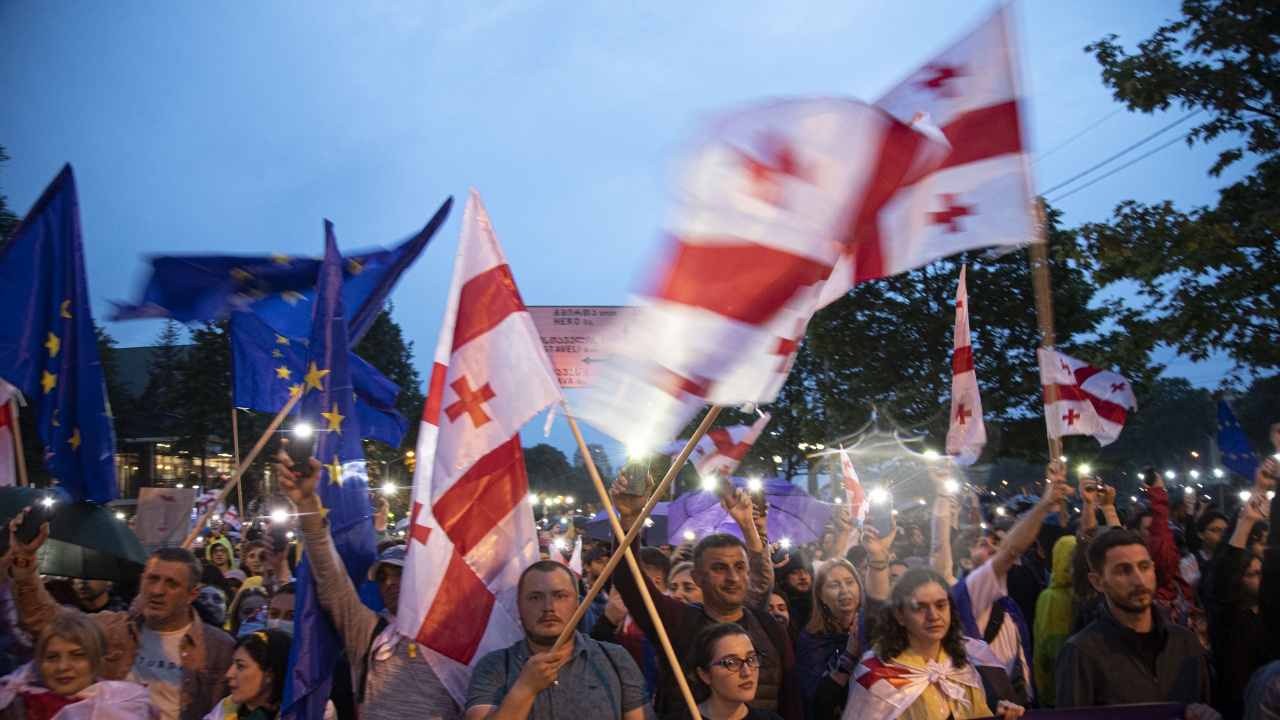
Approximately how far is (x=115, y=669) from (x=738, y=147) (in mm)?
3910

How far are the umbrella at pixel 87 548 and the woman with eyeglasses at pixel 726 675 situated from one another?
3.55 meters

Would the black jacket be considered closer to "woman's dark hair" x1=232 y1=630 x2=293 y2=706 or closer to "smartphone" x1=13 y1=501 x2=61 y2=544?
"woman's dark hair" x1=232 y1=630 x2=293 y2=706

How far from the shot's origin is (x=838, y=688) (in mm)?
4906

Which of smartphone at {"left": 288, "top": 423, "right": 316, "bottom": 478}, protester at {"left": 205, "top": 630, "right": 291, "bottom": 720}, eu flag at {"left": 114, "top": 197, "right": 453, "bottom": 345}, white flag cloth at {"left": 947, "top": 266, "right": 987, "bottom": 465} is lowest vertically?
protester at {"left": 205, "top": 630, "right": 291, "bottom": 720}

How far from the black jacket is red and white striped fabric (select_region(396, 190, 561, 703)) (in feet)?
8.04

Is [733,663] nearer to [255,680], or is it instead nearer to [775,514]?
[255,680]

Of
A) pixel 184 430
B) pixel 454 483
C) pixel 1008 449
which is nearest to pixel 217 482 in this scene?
pixel 184 430

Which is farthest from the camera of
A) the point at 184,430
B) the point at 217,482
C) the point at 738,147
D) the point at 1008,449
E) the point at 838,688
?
the point at 184,430

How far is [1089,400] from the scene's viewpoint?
9461 millimetres

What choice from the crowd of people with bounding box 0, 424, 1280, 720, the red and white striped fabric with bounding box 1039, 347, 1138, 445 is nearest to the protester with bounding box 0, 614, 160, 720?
the crowd of people with bounding box 0, 424, 1280, 720

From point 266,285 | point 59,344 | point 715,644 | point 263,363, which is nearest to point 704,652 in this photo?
point 715,644

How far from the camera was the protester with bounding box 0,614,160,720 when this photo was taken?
4.18m

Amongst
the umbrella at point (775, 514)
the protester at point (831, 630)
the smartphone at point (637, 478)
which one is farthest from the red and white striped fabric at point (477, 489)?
the umbrella at point (775, 514)

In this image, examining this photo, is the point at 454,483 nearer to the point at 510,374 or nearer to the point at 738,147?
the point at 510,374
